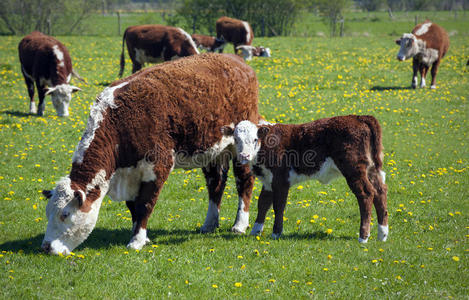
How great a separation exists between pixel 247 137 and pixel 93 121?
236 centimetres

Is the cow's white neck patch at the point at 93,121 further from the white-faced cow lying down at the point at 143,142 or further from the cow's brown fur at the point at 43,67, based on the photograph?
the cow's brown fur at the point at 43,67

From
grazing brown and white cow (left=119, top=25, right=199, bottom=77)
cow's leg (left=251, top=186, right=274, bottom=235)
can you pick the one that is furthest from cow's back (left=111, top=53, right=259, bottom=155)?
grazing brown and white cow (left=119, top=25, right=199, bottom=77)

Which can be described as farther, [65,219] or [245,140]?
[245,140]

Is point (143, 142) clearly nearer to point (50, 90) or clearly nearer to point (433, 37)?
point (50, 90)

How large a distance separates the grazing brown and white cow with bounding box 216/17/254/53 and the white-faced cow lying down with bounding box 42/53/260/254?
23150mm

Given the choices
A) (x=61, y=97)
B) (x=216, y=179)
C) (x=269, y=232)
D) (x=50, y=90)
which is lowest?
(x=61, y=97)

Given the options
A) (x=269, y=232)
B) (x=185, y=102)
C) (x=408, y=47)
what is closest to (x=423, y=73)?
(x=408, y=47)

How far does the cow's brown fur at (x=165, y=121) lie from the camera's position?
6883mm

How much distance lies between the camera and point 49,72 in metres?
16.7

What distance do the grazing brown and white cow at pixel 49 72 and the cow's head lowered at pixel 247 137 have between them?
32.8ft

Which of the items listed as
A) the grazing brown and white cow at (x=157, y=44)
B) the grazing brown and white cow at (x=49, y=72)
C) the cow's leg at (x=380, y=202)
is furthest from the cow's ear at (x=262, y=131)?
the grazing brown and white cow at (x=157, y=44)

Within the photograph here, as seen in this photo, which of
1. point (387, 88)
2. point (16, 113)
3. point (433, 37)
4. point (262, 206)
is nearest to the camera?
point (262, 206)

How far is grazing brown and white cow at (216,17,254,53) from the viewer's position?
102 feet

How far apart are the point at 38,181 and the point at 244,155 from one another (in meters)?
5.24
